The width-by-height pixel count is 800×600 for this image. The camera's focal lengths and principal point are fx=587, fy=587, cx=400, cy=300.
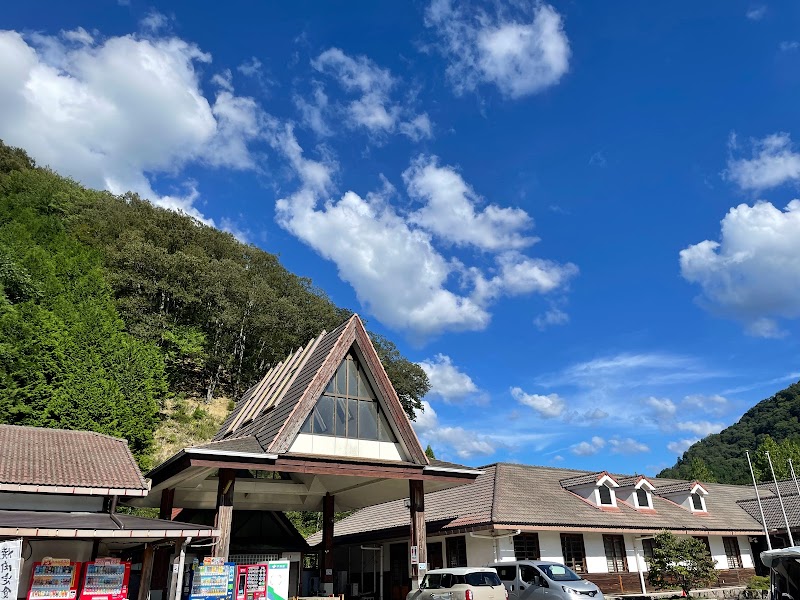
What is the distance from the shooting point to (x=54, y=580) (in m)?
12.0

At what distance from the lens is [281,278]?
55688 millimetres

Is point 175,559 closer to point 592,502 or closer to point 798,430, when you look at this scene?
point 592,502

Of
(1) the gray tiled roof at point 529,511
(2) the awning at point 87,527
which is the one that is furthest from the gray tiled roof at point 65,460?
(1) the gray tiled roof at point 529,511

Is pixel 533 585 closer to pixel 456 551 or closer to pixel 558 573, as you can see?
pixel 558 573

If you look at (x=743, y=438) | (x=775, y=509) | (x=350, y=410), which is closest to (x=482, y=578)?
(x=350, y=410)

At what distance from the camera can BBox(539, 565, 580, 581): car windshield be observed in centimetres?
1518

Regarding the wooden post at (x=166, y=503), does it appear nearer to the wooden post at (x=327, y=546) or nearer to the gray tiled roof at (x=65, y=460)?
the gray tiled roof at (x=65, y=460)

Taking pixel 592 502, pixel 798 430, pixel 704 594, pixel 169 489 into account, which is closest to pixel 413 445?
pixel 169 489

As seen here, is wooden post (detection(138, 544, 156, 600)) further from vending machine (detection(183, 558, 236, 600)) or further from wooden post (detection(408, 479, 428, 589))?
wooden post (detection(408, 479, 428, 589))

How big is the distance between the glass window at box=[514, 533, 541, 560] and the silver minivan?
516 centimetres

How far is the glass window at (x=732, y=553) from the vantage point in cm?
2942

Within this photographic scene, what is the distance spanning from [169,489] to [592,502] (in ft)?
59.1

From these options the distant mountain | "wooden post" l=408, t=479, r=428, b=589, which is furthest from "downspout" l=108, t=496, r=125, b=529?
the distant mountain

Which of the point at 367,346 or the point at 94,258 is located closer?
the point at 367,346
